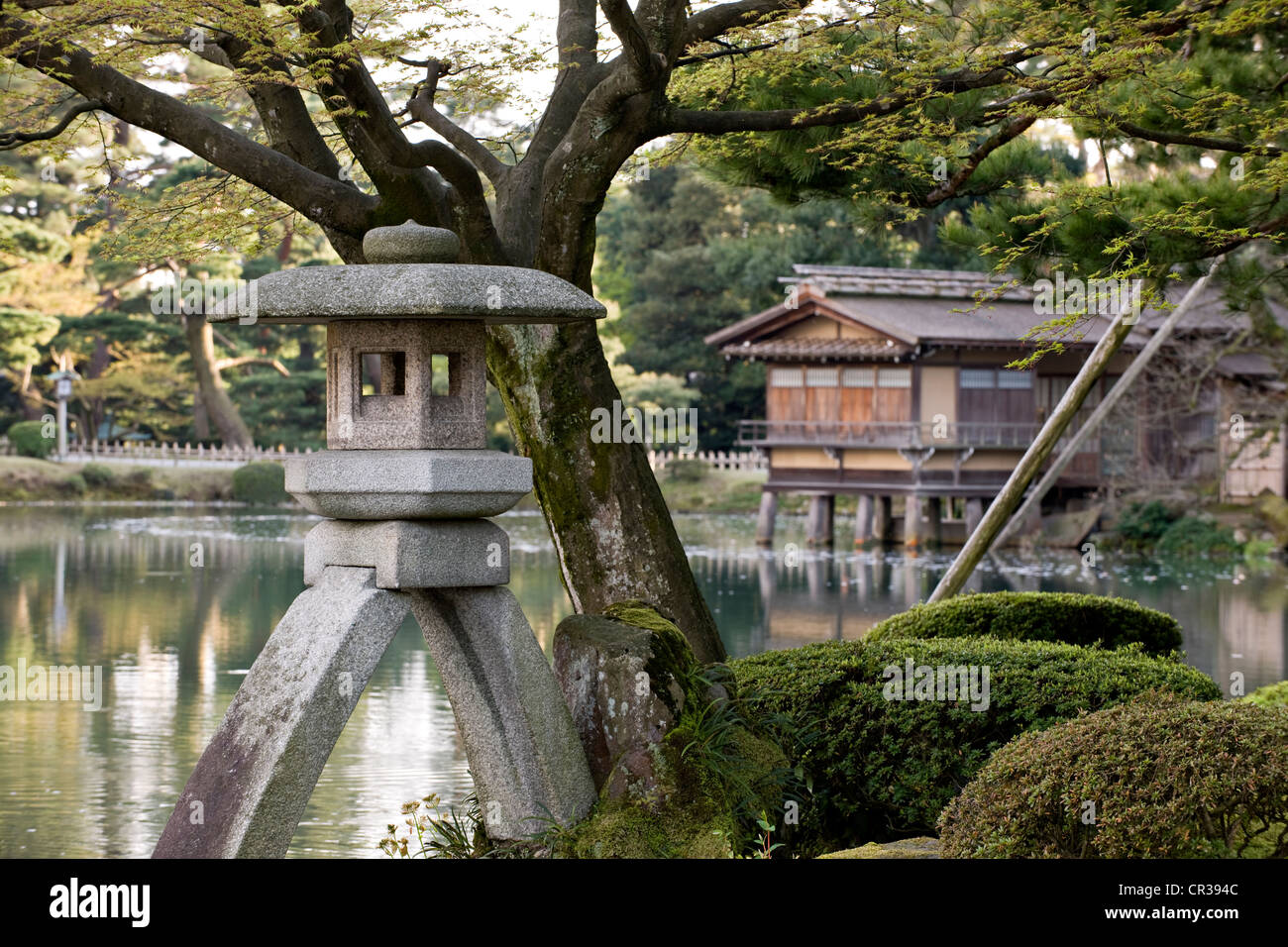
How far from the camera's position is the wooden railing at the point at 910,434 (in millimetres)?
28875

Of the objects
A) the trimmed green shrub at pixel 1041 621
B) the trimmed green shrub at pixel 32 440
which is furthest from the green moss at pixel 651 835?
the trimmed green shrub at pixel 32 440

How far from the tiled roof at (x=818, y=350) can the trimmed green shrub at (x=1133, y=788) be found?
77.5ft

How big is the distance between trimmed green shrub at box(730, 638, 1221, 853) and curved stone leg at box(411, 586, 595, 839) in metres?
1.30

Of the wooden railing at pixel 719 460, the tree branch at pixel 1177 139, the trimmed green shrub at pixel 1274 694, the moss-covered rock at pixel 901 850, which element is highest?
the tree branch at pixel 1177 139

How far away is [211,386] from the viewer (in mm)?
39906

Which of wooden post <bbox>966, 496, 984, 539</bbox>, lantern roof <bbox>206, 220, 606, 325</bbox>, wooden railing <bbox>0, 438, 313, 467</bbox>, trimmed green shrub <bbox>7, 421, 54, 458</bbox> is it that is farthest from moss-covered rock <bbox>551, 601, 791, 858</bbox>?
trimmed green shrub <bbox>7, 421, 54, 458</bbox>

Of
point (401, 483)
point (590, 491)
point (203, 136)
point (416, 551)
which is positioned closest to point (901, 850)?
point (416, 551)

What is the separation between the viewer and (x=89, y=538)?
91.8 ft

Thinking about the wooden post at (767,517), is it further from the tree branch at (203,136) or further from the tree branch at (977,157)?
the tree branch at (203,136)

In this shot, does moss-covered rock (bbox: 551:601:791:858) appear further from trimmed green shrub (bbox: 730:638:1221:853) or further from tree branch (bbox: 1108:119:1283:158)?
tree branch (bbox: 1108:119:1283:158)

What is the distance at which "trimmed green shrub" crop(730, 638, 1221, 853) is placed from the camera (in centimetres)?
678

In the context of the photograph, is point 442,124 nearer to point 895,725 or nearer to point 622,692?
point 622,692

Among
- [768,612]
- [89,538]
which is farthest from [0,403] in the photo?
[768,612]
